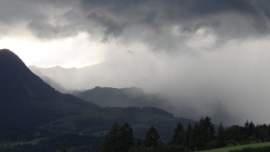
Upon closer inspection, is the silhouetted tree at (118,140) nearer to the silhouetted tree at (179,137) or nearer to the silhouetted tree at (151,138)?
the silhouetted tree at (151,138)

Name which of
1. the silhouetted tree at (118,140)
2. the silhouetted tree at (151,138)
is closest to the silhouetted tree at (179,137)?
the silhouetted tree at (151,138)

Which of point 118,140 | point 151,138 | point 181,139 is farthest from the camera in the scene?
point 181,139

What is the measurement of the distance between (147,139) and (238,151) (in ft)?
217

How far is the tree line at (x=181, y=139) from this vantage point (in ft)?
461

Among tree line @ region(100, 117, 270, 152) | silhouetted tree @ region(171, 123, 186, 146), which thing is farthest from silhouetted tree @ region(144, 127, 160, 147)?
silhouetted tree @ region(171, 123, 186, 146)

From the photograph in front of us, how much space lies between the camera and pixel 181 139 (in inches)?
6678

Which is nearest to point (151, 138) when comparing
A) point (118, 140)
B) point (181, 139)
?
point (118, 140)

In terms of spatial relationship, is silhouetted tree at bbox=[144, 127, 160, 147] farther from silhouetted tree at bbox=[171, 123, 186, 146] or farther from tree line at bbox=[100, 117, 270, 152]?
silhouetted tree at bbox=[171, 123, 186, 146]

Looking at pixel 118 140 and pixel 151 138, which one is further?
pixel 151 138

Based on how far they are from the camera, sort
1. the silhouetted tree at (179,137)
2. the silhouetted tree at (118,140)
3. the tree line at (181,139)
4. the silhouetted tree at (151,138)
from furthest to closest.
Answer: the silhouetted tree at (179,137) < the silhouetted tree at (151,138) < the silhouetted tree at (118,140) < the tree line at (181,139)

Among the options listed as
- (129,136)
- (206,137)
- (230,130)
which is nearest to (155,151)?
(129,136)

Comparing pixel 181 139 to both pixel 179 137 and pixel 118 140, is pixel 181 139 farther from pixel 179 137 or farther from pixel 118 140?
pixel 118 140

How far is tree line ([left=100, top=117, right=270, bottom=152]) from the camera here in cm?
14050

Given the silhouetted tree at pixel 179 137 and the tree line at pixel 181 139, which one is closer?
the tree line at pixel 181 139
